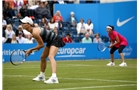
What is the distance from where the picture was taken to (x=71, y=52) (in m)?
29.5

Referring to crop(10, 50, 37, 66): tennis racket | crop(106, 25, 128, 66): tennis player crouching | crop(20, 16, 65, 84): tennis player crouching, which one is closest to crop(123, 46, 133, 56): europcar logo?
crop(106, 25, 128, 66): tennis player crouching

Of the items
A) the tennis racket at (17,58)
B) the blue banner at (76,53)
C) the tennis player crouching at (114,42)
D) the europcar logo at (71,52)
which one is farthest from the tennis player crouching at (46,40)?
the europcar logo at (71,52)

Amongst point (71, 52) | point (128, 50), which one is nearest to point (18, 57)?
point (71, 52)

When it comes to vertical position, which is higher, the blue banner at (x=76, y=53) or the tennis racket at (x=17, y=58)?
the tennis racket at (x=17, y=58)

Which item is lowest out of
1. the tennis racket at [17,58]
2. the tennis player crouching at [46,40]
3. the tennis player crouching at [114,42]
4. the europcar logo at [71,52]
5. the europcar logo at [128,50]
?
the europcar logo at [128,50]

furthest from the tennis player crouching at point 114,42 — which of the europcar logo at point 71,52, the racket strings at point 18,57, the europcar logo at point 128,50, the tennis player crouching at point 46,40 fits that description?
the racket strings at point 18,57

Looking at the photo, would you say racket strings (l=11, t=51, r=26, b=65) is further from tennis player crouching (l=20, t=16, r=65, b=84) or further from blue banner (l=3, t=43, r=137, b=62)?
blue banner (l=3, t=43, r=137, b=62)

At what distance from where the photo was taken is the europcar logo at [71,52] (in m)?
29.1

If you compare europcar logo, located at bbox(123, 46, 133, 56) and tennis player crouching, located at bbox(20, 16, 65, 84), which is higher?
tennis player crouching, located at bbox(20, 16, 65, 84)

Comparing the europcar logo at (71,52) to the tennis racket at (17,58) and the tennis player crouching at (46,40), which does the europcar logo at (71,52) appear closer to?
the tennis player crouching at (46,40)

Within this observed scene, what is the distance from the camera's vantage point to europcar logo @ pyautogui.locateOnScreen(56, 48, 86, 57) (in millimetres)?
29125

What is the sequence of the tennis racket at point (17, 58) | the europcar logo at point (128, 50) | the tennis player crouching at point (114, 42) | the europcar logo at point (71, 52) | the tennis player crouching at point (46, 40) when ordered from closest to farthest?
the tennis player crouching at point (46, 40) → the tennis racket at point (17, 58) → the tennis player crouching at point (114, 42) → the europcar logo at point (71, 52) → the europcar logo at point (128, 50)

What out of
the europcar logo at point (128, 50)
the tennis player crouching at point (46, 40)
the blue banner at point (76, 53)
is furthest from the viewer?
the europcar logo at point (128, 50)

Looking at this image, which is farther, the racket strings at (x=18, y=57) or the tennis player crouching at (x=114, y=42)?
the tennis player crouching at (x=114, y=42)
